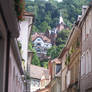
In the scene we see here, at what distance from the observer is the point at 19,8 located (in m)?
13.4

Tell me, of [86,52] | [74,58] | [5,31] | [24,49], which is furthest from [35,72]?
[5,31]

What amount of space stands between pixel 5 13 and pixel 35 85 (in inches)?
3654

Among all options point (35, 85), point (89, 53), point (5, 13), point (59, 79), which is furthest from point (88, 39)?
point (35, 85)

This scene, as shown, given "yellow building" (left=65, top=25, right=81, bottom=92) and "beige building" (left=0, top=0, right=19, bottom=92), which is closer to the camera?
"beige building" (left=0, top=0, right=19, bottom=92)

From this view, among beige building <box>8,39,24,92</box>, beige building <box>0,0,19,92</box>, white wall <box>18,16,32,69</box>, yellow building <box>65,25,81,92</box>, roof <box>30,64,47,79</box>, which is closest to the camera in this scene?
beige building <box>0,0,19,92</box>

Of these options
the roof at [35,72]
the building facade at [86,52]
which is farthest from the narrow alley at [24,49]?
the roof at [35,72]

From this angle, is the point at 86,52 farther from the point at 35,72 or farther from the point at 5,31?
the point at 35,72

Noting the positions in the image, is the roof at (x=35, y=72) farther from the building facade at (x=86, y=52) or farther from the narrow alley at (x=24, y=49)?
the building facade at (x=86, y=52)

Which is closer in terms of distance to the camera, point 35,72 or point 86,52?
point 86,52

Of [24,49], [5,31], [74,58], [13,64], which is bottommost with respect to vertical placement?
[74,58]

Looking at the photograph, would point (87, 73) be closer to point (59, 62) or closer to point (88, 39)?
point (88, 39)

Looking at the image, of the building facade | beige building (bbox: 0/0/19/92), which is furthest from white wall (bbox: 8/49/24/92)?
the building facade

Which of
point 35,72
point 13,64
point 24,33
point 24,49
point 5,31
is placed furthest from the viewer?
point 35,72

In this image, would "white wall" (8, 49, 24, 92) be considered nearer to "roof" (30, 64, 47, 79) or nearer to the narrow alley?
the narrow alley
